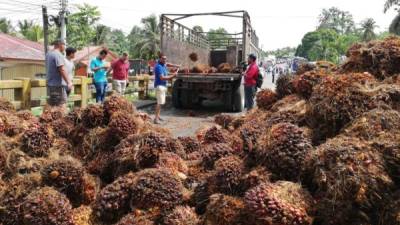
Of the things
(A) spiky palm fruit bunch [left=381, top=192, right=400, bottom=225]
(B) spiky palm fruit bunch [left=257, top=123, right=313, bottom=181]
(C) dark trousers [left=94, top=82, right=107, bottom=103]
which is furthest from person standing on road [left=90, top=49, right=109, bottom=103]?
(A) spiky palm fruit bunch [left=381, top=192, right=400, bottom=225]

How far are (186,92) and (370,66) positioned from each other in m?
9.87

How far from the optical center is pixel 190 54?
53.5ft

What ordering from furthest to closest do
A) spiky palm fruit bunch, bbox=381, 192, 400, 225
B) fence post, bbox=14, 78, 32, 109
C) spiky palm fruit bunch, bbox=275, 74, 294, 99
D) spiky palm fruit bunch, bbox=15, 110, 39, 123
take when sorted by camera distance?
fence post, bbox=14, 78, 32, 109 < spiky palm fruit bunch, bbox=275, 74, 294, 99 < spiky palm fruit bunch, bbox=15, 110, 39, 123 < spiky palm fruit bunch, bbox=381, 192, 400, 225

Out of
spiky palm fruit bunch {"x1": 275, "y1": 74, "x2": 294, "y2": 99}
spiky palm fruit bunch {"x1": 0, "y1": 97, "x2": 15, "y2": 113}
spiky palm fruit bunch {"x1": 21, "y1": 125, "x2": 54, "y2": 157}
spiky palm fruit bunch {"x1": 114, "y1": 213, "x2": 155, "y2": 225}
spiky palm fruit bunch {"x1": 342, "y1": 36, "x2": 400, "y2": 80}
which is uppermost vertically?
spiky palm fruit bunch {"x1": 342, "y1": 36, "x2": 400, "y2": 80}

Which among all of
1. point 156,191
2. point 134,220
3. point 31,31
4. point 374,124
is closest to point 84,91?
point 156,191

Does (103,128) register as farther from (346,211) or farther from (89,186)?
(346,211)

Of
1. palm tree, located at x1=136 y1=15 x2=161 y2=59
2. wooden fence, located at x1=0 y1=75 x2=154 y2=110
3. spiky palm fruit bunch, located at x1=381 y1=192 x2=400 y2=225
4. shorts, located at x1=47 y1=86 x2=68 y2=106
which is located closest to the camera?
spiky palm fruit bunch, located at x1=381 y1=192 x2=400 y2=225

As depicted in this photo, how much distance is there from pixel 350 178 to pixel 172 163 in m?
1.52

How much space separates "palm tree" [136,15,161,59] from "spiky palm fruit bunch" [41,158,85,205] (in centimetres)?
6206

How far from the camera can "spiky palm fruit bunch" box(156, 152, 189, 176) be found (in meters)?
3.39

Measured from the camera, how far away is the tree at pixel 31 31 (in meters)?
49.3

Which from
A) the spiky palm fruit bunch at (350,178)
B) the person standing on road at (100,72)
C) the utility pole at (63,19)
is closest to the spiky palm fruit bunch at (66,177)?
the spiky palm fruit bunch at (350,178)

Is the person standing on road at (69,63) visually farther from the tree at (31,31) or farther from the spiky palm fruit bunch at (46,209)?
the tree at (31,31)

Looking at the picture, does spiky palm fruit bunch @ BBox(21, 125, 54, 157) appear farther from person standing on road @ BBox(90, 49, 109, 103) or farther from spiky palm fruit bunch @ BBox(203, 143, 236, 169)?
person standing on road @ BBox(90, 49, 109, 103)
